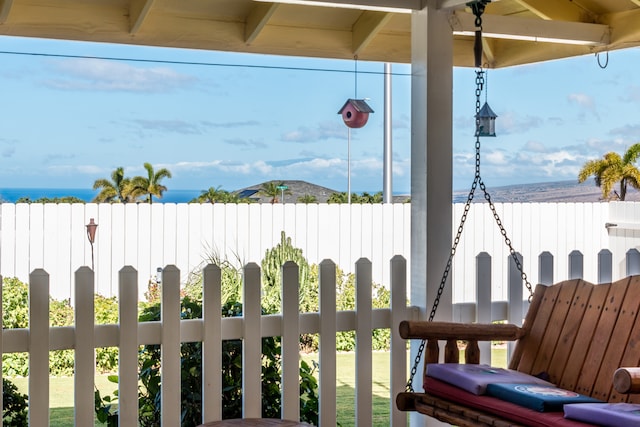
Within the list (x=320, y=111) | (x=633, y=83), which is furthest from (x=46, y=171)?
(x=633, y=83)

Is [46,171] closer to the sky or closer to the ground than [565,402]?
closer to the sky

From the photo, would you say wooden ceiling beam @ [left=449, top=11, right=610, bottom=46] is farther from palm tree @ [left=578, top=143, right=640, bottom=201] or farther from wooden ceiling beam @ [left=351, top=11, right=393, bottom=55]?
palm tree @ [left=578, top=143, right=640, bottom=201]

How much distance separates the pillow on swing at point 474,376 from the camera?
3.01 metres

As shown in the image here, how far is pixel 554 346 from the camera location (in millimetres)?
3385

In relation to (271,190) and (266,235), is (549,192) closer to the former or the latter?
(271,190)

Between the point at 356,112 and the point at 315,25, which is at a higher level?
the point at 356,112

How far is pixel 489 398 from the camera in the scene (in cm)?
295

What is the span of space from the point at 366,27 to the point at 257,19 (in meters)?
0.58

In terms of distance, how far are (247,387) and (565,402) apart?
129cm

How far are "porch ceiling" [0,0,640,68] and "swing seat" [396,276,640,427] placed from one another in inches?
50.7

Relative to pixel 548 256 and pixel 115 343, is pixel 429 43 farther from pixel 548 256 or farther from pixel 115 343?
pixel 115 343

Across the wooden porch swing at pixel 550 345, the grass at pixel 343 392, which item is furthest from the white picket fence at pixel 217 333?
the grass at pixel 343 392

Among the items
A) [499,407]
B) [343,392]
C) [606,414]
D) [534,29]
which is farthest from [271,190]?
[606,414]

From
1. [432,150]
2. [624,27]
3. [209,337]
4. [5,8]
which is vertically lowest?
[209,337]
